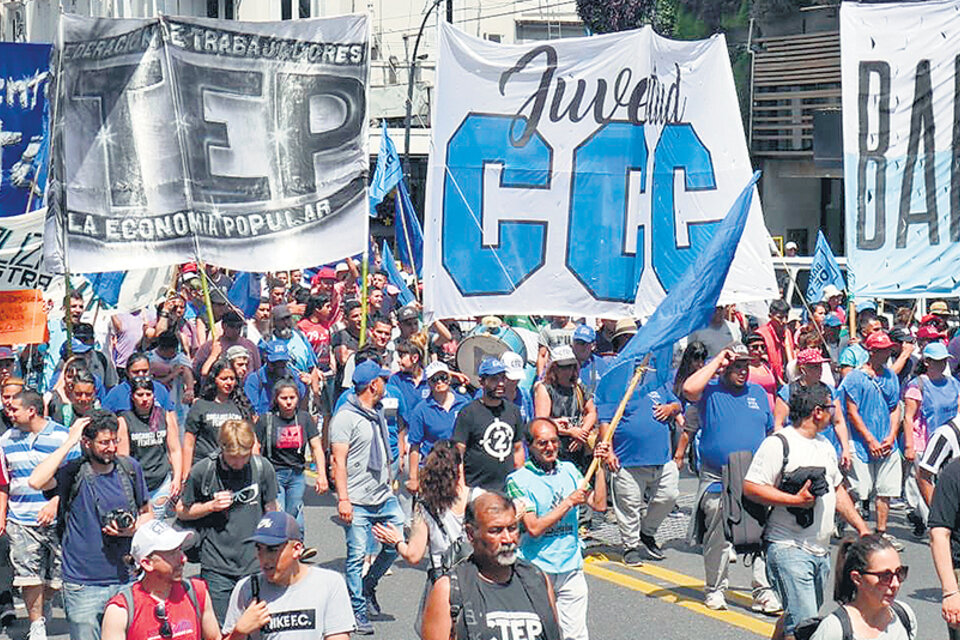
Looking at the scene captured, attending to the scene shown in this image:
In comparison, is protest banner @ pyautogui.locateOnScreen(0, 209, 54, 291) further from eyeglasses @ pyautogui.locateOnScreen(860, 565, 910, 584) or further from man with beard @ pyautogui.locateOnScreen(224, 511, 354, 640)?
eyeglasses @ pyautogui.locateOnScreen(860, 565, 910, 584)

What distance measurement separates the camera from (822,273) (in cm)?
1906

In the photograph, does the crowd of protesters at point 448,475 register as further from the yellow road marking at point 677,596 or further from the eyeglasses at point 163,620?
the yellow road marking at point 677,596

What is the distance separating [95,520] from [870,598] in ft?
12.9

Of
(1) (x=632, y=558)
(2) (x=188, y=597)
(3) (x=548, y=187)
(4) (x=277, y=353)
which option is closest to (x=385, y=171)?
(3) (x=548, y=187)

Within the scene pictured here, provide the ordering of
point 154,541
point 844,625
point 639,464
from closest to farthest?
point 844,625 < point 154,541 < point 639,464

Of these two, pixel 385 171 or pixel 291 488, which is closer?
pixel 291 488

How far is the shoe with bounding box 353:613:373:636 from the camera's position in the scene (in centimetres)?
969

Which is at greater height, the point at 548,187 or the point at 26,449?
the point at 548,187

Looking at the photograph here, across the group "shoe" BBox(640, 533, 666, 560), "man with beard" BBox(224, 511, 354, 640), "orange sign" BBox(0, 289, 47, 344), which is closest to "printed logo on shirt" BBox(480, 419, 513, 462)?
"shoe" BBox(640, 533, 666, 560)

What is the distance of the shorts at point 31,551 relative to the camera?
9.22 m

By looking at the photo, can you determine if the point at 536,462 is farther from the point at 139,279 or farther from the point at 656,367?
the point at 139,279

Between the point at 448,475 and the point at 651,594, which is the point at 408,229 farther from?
the point at 448,475

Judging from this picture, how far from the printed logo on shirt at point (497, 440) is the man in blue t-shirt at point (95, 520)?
6.73 ft

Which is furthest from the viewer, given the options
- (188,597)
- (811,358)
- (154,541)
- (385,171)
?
(385,171)
